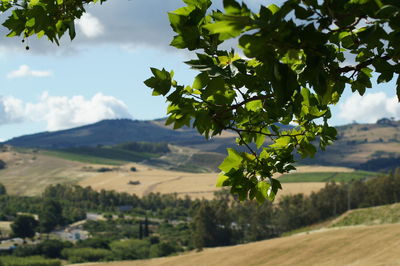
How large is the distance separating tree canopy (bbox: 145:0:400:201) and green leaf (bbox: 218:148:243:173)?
1 centimetres

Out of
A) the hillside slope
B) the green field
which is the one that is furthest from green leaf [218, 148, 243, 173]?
the green field

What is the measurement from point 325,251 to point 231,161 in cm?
6714

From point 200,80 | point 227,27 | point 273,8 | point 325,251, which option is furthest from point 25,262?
point 227,27

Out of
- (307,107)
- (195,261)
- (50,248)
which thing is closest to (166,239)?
(50,248)

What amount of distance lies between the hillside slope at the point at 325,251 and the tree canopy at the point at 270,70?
44.8 metres

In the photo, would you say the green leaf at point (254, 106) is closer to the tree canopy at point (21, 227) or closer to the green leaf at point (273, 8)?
the green leaf at point (273, 8)

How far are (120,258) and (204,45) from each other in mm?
166609

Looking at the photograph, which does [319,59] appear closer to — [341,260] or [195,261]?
[341,260]

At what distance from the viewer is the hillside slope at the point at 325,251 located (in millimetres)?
59575

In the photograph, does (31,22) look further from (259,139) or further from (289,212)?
(289,212)

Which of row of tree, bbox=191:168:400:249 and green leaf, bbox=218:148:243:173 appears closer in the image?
green leaf, bbox=218:148:243:173

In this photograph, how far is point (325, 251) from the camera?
69.3 metres

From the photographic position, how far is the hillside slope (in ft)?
195

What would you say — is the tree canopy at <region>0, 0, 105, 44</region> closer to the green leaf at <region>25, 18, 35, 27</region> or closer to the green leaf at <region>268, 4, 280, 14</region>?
the green leaf at <region>25, 18, 35, 27</region>
